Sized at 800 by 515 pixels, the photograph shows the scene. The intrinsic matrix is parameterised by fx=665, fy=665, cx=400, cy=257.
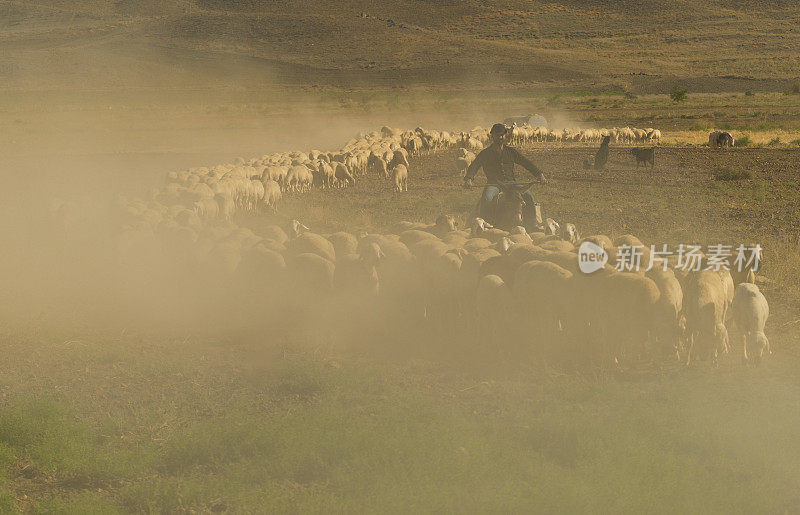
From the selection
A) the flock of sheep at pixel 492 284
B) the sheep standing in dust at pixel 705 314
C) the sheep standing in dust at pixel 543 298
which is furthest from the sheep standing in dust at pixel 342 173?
the sheep standing in dust at pixel 705 314

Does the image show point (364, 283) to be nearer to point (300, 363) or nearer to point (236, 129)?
point (300, 363)

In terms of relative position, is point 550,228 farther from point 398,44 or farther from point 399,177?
point 398,44

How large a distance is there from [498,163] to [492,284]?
3.72 m

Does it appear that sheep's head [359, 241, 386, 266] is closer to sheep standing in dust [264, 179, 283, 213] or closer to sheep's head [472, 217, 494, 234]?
sheep's head [472, 217, 494, 234]

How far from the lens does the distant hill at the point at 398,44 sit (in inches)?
3551

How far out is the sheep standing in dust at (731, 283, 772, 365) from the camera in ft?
23.1

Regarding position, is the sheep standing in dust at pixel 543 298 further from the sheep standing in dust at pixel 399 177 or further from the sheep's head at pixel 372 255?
the sheep standing in dust at pixel 399 177

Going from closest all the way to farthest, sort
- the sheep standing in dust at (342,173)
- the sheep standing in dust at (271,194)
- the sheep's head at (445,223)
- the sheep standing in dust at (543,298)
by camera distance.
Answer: the sheep standing in dust at (543,298)
the sheep's head at (445,223)
the sheep standing in dust at (271,194)
the sheep standing in dust at (342,173)

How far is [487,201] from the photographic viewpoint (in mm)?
11016

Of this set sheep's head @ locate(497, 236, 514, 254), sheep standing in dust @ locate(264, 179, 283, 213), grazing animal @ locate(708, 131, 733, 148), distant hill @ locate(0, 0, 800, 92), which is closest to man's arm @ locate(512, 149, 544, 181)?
sheep's head @ locate(497, 236, 514, 254)

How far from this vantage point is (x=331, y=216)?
1577 cm

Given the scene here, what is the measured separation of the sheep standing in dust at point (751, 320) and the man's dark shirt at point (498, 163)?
4.21 m

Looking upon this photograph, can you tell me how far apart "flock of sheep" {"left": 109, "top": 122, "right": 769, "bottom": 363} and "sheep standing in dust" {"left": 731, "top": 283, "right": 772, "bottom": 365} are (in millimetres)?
11

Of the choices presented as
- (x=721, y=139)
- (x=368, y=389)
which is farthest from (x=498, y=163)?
(x=721, y=139)
